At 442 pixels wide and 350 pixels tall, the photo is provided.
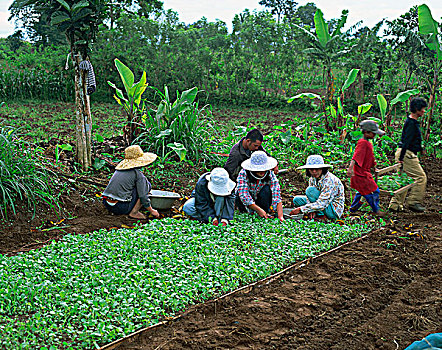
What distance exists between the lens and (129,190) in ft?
19.8

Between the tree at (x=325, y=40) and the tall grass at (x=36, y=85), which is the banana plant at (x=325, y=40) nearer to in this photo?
the tree at (x=325, y=40)

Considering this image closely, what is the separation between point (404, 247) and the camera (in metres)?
5.24

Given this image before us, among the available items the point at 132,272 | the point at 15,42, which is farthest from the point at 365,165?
the point at 15,42

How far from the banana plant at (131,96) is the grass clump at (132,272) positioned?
9.94 feet

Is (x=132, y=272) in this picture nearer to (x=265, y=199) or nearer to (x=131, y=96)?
(x=265, y=199)

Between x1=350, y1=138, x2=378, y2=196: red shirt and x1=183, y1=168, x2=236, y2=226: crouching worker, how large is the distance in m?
1.84

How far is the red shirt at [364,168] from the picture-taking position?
6.23 m

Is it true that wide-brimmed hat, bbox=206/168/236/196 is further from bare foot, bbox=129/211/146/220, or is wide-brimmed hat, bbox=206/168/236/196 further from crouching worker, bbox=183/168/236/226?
bare foot, bbox=129/211/146/220

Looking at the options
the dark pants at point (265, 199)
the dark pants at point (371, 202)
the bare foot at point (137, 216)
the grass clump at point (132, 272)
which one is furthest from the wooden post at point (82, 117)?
the dark pants at point (371, 202)

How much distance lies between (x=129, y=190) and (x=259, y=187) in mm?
1747

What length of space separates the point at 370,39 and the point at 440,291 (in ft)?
39.1

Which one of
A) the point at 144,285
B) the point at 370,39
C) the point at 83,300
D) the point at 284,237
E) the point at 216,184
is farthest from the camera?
the point at 370,39

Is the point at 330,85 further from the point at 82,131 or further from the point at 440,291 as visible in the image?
the point at 440,291

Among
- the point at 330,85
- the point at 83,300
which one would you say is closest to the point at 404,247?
the point at 83,300
